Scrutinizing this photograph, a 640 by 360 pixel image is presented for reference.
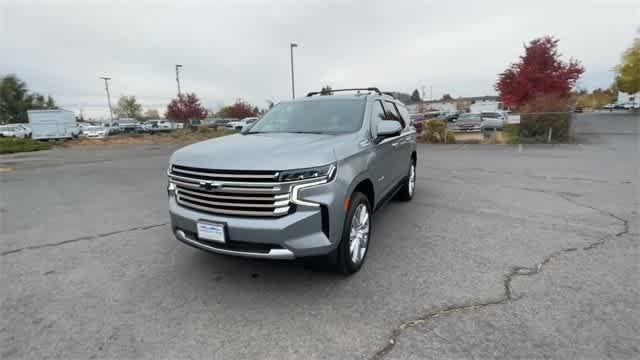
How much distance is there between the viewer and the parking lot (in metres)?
2.43

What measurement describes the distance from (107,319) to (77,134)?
36.6m

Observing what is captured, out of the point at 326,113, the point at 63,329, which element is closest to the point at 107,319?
the point at 63,329

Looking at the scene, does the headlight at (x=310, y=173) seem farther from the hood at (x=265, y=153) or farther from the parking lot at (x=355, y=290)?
the parking lot at (x=355, y=290)

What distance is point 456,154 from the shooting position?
13375 millimetres

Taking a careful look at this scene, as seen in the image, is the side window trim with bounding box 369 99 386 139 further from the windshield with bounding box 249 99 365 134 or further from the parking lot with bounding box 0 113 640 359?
the parking lot with bounding box 0 113 640 359

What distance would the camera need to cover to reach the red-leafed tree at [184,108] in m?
44.0

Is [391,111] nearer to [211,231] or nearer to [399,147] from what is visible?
[399,147]

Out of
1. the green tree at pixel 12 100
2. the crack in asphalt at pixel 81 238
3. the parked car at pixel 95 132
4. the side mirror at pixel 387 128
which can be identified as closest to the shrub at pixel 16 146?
the parked car at pixel 95 132

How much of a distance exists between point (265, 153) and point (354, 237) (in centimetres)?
122

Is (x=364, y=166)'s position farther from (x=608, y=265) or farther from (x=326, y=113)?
(x=608, y=265)

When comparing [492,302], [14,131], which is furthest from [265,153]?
[14,131]

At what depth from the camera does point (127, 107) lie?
246 ft

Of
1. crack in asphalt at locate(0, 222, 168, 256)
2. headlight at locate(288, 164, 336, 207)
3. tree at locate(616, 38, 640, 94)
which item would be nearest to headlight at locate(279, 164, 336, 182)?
headlight at locate(288, 164, 336, 207)

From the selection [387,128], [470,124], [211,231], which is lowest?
[211,231]
